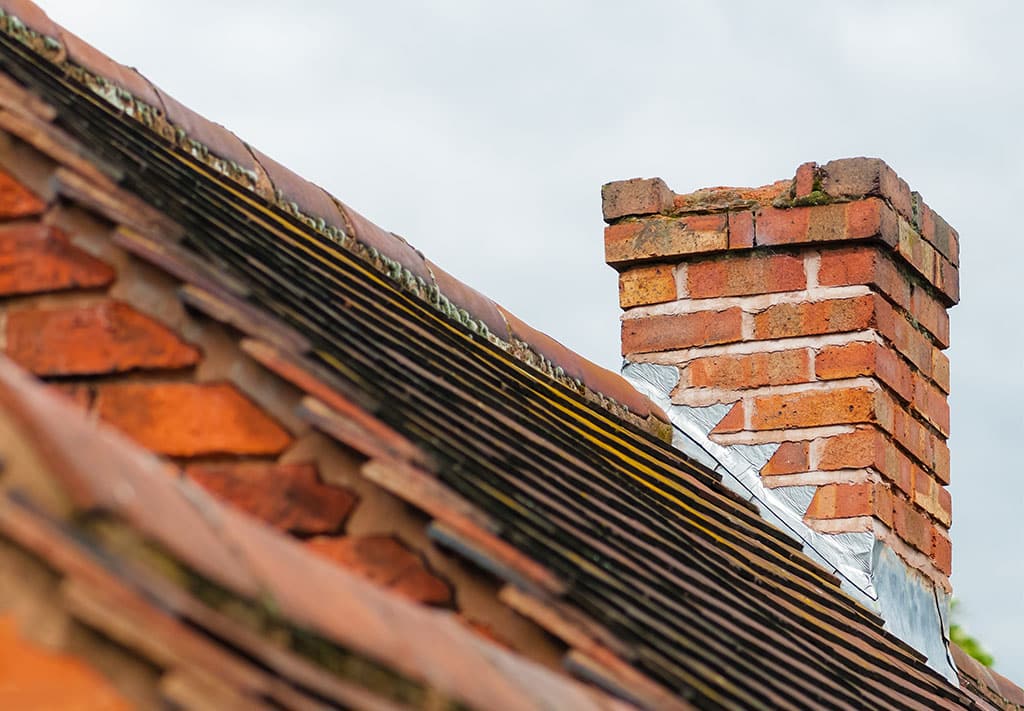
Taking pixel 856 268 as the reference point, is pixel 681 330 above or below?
below

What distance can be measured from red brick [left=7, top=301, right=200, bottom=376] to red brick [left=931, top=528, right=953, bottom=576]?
15.7 feet

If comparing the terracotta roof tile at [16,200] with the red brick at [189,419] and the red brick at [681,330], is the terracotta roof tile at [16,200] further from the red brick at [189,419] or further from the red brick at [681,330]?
the red brick at [681,330]

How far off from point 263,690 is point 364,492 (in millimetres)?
926

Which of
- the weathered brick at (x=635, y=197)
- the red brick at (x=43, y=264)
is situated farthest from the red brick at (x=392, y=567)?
the weathered brick at (x=635, y=197)

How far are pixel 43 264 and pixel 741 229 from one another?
425 cm

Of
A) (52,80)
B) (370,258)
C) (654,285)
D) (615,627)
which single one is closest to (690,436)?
(654,285)

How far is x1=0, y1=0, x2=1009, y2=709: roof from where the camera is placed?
7.09 feet

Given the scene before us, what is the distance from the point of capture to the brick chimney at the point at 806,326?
22.4 ft

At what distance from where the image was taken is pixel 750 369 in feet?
22.8

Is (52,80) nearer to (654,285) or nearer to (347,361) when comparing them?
(347,361)

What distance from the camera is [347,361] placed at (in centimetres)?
334

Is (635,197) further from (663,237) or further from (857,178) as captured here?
(857,178)

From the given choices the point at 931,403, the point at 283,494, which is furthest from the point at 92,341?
the point at 931,403

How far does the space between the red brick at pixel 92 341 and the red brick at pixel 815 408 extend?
410 cm
